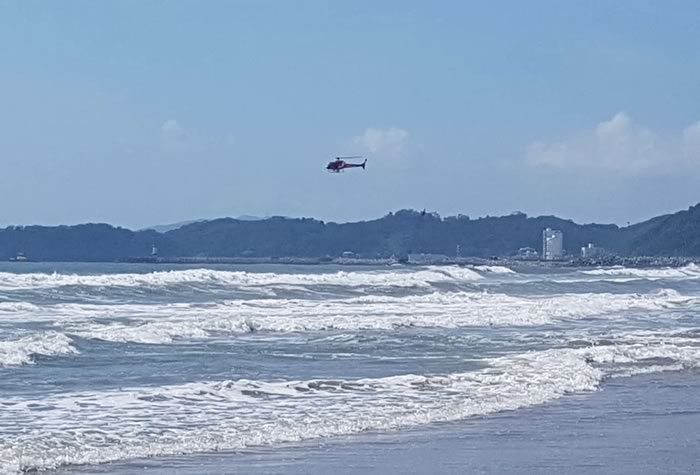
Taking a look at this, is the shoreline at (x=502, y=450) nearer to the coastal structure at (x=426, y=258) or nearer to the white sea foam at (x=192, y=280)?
the white sea foam at (x=192, y=280)

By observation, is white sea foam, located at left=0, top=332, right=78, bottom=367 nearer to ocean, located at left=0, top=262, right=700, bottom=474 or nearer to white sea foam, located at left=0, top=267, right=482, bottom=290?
ocean, located at left=0, top=262, right=700, bottom=474

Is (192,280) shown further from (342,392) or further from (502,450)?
(502,450)

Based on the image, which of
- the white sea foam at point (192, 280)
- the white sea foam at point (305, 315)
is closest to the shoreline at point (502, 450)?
the white sea foam at point (305, 315)

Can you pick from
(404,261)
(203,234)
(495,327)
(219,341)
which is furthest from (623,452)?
(203,234)

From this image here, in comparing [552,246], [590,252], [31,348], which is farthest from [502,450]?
[590,252]

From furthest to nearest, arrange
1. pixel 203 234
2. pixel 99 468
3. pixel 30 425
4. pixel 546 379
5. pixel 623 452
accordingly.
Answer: pixel 203 234 < pixel 546 379 < pixel 30 425 < pixel 623 452 < pixel 99 468

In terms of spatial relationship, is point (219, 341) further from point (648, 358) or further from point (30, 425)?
point (30, 425)
